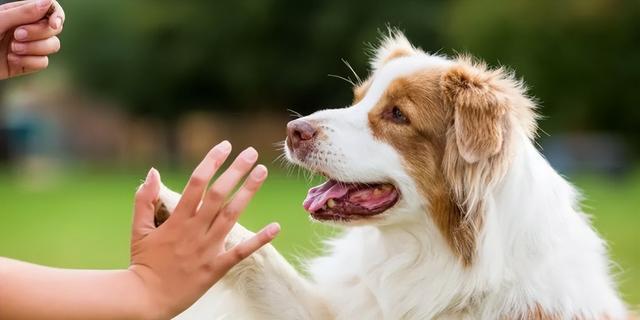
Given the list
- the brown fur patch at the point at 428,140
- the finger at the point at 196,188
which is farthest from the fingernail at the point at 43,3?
the brown fur patch at the point at 428,140

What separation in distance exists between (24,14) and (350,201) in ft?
4.75

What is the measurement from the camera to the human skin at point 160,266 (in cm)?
Result: 248

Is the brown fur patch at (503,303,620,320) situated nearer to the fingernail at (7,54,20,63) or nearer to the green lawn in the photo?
the green lawn

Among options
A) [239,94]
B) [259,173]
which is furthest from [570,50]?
[259,173]

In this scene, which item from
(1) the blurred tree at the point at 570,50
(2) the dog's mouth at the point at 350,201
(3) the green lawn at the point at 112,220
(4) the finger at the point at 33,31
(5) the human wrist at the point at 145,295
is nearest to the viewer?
(5) the human wrist at the point at 145,295

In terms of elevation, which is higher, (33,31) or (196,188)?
(33,31)

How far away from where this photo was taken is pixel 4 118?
42844 millimetres

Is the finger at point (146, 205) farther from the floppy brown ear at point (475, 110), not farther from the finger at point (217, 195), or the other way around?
Result: the floppy brown ear at point (475, 110)

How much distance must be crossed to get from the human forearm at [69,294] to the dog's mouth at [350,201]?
133 centimetres

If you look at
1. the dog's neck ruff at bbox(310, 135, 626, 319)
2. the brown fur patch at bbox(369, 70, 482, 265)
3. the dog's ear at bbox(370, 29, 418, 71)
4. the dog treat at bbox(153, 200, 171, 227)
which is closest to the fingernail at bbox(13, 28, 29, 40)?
the dog treat at bbox(153, 200, 171, 227)

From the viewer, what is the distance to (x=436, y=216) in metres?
3.88

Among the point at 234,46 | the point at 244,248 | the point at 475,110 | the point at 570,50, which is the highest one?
the point at 570,50

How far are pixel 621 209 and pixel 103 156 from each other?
33.9 m

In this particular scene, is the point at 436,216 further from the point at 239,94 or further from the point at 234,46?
the point at 239,94
